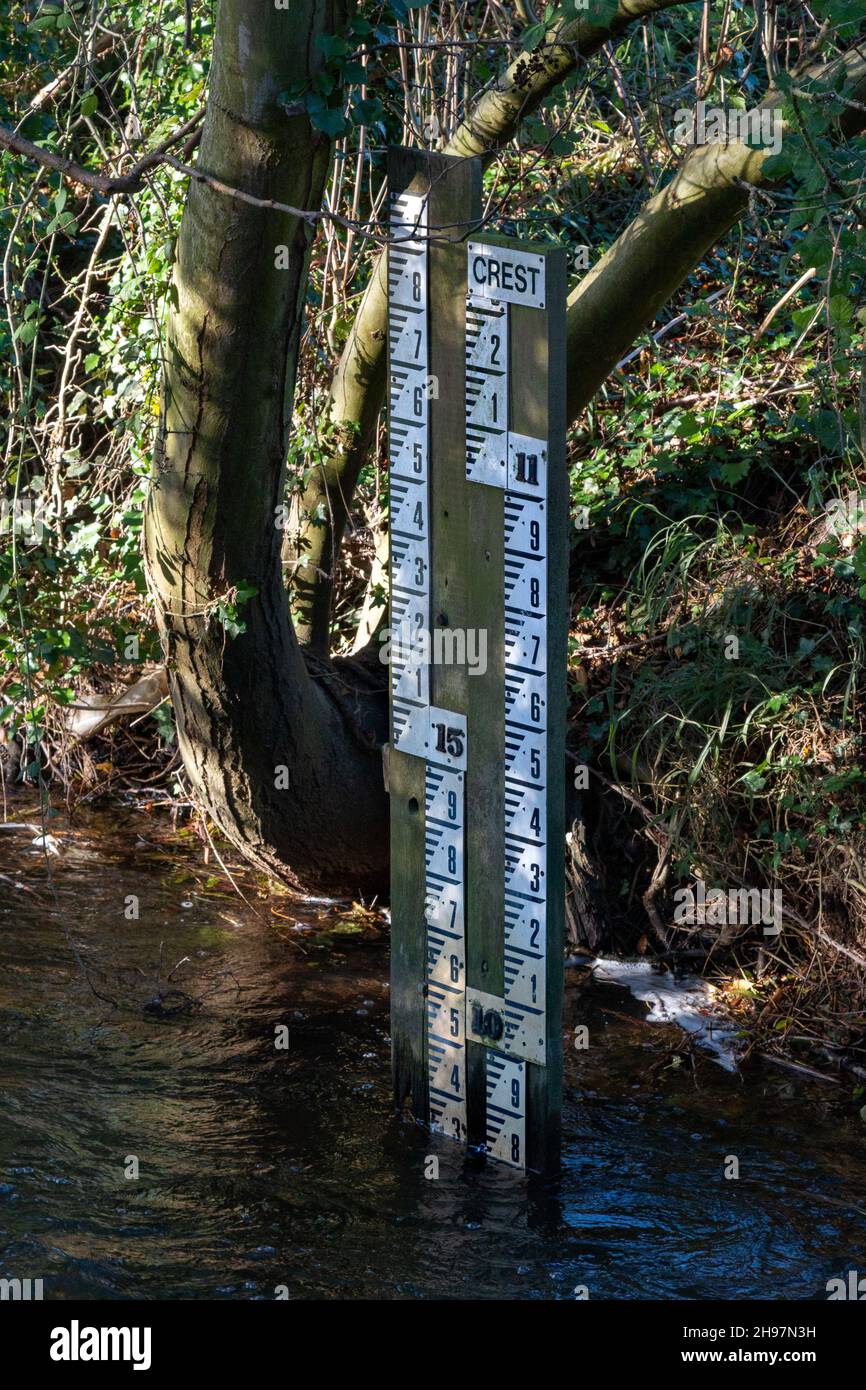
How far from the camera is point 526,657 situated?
13.6 feet

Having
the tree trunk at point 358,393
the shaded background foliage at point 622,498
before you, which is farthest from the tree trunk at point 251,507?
the tree trunk at point 358,393

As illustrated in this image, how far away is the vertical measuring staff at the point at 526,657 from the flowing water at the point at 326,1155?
1.17 ft

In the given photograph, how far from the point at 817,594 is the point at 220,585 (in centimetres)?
241

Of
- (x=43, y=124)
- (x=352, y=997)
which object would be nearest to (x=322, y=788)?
(x=352, y=997)

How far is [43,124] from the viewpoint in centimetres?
641

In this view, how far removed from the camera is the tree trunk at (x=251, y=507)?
Answer: 4293 millimetres

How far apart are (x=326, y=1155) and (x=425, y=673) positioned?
58.0 inches

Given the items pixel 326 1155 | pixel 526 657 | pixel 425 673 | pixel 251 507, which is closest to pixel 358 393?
pixel 251 507

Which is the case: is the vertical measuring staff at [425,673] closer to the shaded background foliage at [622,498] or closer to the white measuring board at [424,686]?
the white measuring board at [424,686]

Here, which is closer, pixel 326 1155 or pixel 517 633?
pixel 517 633

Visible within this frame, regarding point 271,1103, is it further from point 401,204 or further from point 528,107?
point 528,107

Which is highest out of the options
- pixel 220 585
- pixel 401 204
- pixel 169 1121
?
pixel 401 204

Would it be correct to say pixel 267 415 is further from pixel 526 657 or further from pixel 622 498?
pixel 622 498
